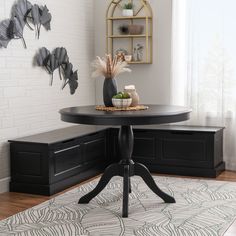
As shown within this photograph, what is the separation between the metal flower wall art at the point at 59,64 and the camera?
5.49 m

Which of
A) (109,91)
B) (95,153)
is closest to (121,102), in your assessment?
(109,91)

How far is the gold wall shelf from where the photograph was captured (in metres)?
6.21

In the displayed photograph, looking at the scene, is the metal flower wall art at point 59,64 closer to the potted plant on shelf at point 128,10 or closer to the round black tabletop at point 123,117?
the potted plant on shelf at point 128,10

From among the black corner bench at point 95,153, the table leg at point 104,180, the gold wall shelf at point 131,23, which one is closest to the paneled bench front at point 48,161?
the black corner bench at point 95,153

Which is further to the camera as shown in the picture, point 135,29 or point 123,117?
point 135,29

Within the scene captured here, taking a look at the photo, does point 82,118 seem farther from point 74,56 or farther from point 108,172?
point 74,56

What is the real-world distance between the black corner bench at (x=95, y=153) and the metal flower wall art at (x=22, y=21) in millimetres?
1031

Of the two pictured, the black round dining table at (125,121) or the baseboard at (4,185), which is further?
the baseboard at (4,185)

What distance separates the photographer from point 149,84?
6367mm

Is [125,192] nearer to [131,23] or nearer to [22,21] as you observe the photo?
[22,21]

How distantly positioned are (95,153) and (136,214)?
1.65 m

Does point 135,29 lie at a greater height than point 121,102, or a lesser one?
greater

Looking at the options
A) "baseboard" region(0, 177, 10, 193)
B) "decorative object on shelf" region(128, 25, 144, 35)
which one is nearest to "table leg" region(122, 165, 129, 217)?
"baseboard" region(0, 177, 10, 193)

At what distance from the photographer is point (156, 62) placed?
6281 mm
